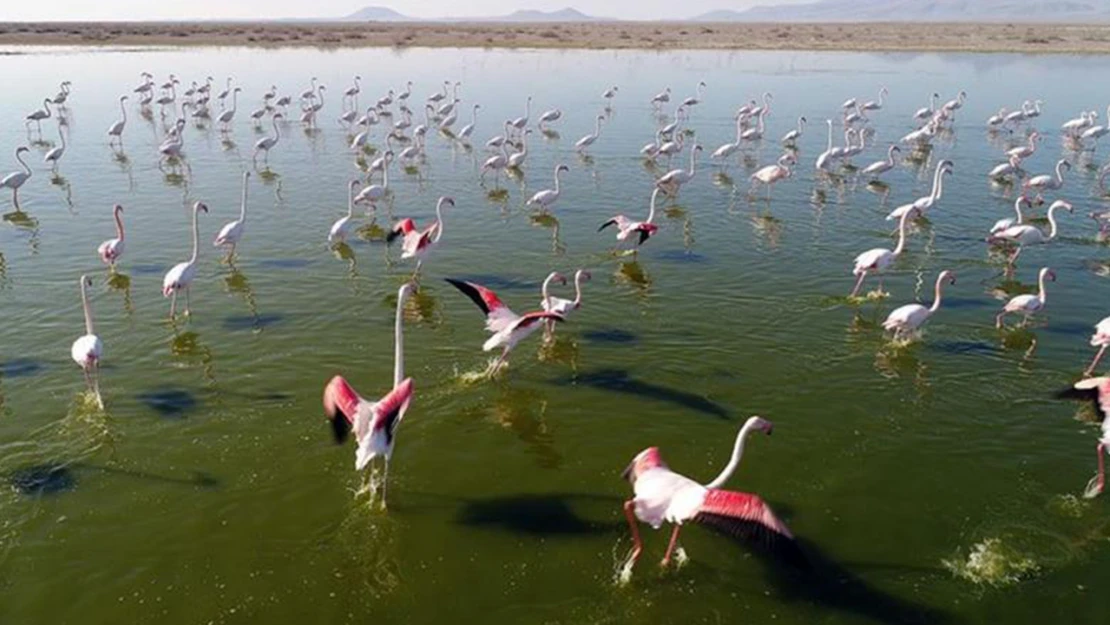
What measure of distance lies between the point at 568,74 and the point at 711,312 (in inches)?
1628

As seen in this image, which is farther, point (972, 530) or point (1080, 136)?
point (1080, 136)

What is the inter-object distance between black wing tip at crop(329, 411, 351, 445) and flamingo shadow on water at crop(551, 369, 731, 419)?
393 cm

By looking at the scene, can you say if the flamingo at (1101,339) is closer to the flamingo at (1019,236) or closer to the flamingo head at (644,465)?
the flamingo at (1019,236)

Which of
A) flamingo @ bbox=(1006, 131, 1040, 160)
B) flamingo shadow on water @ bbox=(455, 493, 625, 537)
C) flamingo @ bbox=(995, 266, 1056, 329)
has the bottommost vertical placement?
flamingo shadow on water @ bbox=(455, 493, 625, 537)

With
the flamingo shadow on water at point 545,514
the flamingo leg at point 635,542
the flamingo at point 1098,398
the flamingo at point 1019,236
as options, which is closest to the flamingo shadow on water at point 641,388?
the flamingo shadow on water at point 545,514

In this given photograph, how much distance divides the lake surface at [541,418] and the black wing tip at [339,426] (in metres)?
0.86

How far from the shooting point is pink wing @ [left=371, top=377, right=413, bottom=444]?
26.4ft

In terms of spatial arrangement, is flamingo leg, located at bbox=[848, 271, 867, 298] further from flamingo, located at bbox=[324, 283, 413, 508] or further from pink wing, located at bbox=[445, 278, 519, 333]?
flamingo, located at bbox=[324, 283, 413, 508]

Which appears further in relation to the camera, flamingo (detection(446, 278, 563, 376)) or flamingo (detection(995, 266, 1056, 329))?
flamingo (detection(995, 266, 1056, 329))

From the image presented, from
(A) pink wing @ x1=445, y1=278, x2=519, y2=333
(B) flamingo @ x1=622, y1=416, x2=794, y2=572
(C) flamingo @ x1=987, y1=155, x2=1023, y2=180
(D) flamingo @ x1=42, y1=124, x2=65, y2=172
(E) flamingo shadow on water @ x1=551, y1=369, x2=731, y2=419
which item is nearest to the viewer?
(B) flamingo @ x1=622, y1=416, x2=794, y2=572

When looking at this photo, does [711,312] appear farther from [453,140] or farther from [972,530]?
[453,140]

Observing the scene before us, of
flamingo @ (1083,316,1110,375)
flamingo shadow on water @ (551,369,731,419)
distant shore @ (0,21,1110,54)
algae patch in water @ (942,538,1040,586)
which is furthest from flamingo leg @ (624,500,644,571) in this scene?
distant shore @ (0,21,1110,54)

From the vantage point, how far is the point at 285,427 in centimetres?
1027

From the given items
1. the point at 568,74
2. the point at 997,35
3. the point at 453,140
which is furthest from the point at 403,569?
the point at 997,35
